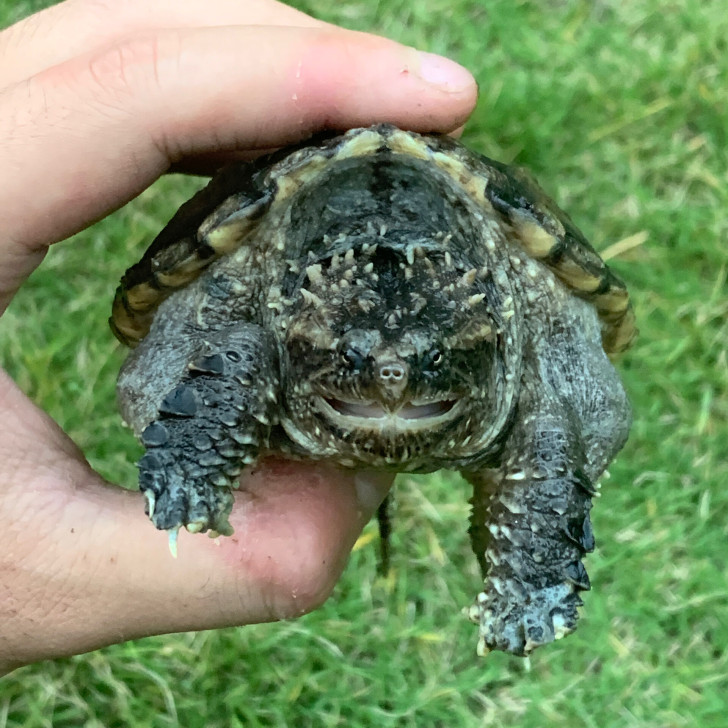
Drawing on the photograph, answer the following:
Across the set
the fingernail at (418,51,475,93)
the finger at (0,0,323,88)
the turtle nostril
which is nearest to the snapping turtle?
the turtle nostril

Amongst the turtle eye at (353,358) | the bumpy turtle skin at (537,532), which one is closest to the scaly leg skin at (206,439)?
the turtle eye at (353,358)

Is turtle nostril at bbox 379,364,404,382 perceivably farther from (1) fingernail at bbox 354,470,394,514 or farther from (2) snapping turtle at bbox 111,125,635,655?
(1) fingernail at bbox 354,470,394,514

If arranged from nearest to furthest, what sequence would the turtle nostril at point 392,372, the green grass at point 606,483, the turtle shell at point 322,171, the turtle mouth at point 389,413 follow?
the turtle nostril at point 392,372
the turtle mouth at point 389,413
the turtle shell at point 322,171
the green grass at point 606,483

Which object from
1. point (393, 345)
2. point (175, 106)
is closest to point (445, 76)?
point (175, 106)

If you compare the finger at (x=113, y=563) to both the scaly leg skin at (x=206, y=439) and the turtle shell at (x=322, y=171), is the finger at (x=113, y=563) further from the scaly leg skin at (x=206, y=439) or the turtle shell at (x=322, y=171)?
the turtle shell at (x=322, y=171)

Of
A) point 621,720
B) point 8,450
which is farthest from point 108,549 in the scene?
point 621,720

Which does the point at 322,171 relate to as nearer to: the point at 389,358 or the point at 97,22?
the point at 389,358

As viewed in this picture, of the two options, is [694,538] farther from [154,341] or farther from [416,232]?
[154,341]
